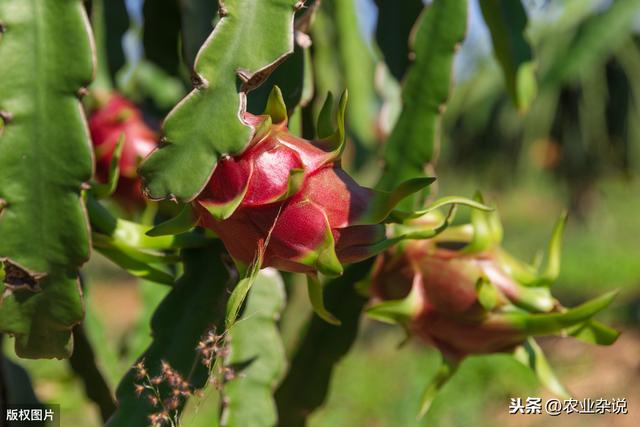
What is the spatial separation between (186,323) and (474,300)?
0.25 meters

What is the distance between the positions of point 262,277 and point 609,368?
4289 millimetres

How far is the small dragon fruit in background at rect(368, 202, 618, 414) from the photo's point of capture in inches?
28.0

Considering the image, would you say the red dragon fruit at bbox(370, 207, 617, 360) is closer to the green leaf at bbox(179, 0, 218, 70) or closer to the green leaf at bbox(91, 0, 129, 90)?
the green leaf at bbox(179, 0, 218, 70)

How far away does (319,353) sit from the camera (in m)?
0.87

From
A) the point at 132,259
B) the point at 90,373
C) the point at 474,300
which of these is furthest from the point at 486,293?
the point at 90,373

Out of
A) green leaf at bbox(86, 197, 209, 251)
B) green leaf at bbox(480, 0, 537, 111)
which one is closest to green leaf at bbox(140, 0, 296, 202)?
A: green leaf at bbox(86, 197, 209, 251)

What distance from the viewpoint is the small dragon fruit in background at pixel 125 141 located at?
3.35ft

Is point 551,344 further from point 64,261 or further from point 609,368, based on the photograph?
point 64,261

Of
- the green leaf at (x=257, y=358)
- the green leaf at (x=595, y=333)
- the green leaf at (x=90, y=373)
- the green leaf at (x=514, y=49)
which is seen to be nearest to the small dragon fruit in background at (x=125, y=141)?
the green leaf at (x=90, y=373)

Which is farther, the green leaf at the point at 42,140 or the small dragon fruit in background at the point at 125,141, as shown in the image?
the small dragon fruit in background at the point at 125,141

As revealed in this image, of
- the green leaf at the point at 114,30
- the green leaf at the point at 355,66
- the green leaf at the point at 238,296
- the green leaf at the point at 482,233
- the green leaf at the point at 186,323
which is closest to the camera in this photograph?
the green leaf at the point at 238,296

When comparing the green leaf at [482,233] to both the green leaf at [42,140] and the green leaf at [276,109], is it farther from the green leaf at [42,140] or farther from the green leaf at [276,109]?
the green leaf at [42,140]

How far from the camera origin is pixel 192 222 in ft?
1.83

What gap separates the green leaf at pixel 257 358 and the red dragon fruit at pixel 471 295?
0.10 metres
